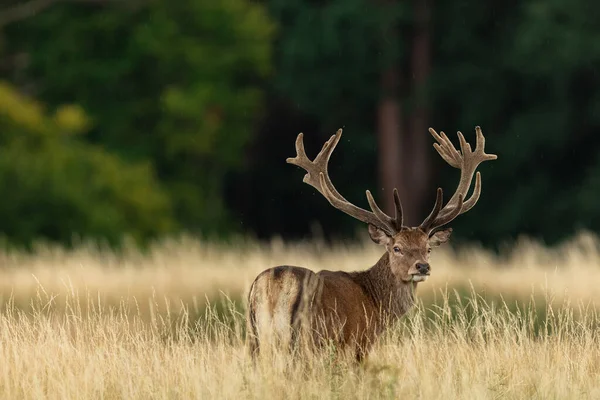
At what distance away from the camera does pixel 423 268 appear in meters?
9.28

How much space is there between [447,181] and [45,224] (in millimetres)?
11890

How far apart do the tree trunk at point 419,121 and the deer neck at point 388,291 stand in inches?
840

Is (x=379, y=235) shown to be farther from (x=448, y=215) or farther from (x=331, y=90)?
(x=331, y=90)

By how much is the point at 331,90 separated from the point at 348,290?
23.2 m

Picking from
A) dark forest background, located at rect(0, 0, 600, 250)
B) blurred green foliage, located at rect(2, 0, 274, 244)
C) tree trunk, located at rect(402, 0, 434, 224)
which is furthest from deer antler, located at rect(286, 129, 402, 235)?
blurred green foliage, located at rect(2, 0, 274, 244)

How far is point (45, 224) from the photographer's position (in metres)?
25.7

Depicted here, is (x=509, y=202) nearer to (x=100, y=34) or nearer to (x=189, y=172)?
(x=189, y=172)

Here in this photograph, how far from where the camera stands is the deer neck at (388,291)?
956 centimetres

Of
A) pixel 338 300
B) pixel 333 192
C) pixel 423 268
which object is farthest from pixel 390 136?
pixel 338 300

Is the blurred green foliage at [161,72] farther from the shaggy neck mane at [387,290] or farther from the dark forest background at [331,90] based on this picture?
the shaggy neck mane at [387,290]

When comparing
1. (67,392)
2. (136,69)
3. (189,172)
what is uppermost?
(136,69)

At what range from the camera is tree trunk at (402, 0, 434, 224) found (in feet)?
102

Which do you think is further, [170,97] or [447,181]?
[447,181]

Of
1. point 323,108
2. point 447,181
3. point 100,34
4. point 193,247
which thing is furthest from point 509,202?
point 193,247
